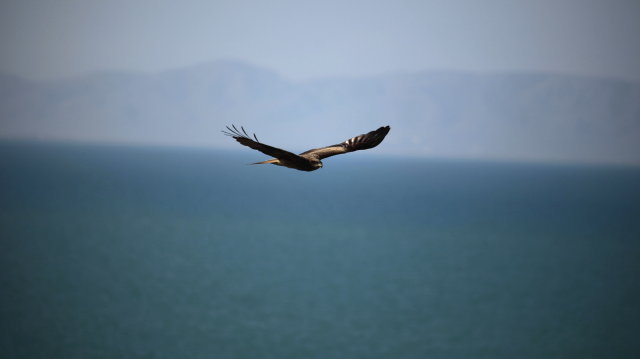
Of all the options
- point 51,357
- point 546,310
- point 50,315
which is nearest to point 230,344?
point 51,357

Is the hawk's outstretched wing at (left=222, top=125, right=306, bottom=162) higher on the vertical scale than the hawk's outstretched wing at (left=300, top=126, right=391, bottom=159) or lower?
lower

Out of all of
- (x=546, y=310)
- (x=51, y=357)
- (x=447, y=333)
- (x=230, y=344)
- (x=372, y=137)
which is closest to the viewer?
(x=372, y=137)

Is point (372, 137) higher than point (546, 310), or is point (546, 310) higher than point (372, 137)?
point (372, 137)

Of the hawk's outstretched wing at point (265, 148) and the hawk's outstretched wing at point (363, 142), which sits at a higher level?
the hawk's outstretched wing at point (363, 142)

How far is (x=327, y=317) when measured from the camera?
191750 millimetres

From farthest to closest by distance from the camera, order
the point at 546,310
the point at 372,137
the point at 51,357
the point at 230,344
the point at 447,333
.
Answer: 1. the point at 546,310
2. the point at 447,333
3. the point at 230,344
4. the point at 51,357
5. the point at 372,137

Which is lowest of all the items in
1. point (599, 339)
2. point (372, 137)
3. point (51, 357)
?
point (51, 357)

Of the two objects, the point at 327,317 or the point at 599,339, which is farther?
the point at 327,317

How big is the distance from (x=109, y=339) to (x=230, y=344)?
1422 inches

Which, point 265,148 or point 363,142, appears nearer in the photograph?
point 265,148

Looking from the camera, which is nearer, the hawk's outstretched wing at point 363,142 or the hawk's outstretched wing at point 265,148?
the hawk's outstretched wing at point 265,148

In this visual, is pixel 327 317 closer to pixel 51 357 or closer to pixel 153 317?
pixel 153 317

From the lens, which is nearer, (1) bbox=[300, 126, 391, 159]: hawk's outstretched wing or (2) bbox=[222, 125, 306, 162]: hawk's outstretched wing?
(2) bbox=[222, 125, 306, 162]: hawk's outstretched wing

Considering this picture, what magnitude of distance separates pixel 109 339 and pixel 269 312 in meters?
49.7
